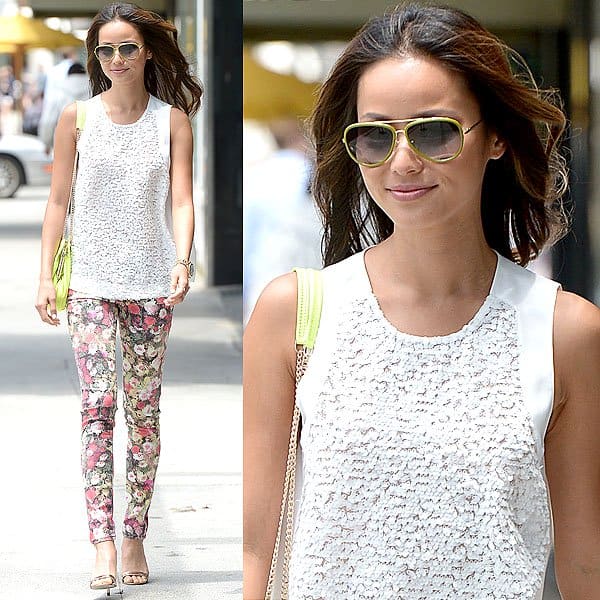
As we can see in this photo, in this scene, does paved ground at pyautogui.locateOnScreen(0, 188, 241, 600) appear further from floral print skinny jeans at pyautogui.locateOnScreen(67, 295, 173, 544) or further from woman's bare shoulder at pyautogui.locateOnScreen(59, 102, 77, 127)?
woman's bare shoulder at pyautogui.locateOnScreen(59, 102, 77, 127)

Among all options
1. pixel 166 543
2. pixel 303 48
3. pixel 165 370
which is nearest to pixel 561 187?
pixel 303 48

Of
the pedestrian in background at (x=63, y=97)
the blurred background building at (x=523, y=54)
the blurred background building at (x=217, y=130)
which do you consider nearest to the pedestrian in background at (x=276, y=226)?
the blurred background building at (x=523, y=54)

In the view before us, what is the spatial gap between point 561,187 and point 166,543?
3.41 meters

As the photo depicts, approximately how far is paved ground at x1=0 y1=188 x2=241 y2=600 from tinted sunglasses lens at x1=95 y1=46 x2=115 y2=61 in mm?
1575

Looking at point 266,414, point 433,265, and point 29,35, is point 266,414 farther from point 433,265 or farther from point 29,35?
point 29,35

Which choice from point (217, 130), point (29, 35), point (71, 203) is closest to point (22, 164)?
point (29, 35)

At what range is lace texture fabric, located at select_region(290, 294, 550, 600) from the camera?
168 cm

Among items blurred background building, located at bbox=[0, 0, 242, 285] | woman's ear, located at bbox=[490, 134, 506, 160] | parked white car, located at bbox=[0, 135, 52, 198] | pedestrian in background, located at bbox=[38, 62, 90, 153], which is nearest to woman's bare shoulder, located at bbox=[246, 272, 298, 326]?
woman's ear, located at bbox=[490, 134, 506, 160]

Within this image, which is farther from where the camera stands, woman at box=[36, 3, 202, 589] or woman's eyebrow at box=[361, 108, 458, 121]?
woman at box=[36, 3, 202, 589]

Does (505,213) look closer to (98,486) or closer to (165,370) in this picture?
(98,486)

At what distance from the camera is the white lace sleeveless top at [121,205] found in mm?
4523

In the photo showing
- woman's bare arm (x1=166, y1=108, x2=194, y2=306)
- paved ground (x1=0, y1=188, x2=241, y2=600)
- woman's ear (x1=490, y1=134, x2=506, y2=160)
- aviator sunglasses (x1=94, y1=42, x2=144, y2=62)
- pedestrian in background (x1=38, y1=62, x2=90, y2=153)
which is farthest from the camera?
pedestrian in background (x1=38, y1=62, x2=90, y2=153)

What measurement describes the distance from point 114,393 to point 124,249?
0.42m

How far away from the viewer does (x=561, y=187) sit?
208cm
